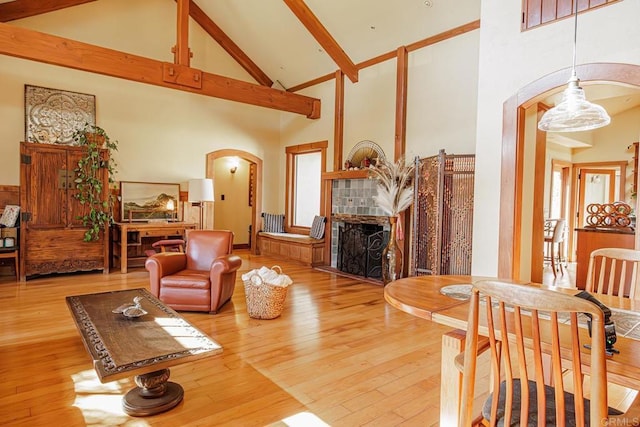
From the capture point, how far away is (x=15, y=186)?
5.80m

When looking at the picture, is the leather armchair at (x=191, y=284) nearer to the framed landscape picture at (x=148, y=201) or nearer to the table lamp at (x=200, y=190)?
the table lamp at (x=200, y=190)

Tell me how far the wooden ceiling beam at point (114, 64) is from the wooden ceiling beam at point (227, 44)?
1.71 meters

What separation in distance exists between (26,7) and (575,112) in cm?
744

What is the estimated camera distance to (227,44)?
7.87 meters

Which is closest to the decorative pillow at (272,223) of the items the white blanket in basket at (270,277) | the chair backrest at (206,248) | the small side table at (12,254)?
the chair backrest at (206,248)

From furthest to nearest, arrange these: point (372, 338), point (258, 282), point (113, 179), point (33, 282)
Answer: point (113, 179) → point (33, 282) → point (258, 282) → point (372, 338)

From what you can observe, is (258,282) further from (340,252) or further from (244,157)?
(244,157)

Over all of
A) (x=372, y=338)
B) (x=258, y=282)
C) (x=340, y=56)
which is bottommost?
(x=372, y=338)

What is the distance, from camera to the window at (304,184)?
787 cm

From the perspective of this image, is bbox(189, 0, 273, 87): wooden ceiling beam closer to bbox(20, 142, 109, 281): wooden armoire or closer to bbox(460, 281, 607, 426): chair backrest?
bbox(20, 142, 109, 281): wooden armoire

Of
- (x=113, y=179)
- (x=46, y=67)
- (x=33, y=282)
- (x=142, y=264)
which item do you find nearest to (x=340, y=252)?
(x=142, y=264)

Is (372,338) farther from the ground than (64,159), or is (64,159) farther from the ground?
(64,159)

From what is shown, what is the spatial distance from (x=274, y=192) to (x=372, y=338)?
584cm

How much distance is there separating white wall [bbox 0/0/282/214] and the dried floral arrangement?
3811 millimetres
